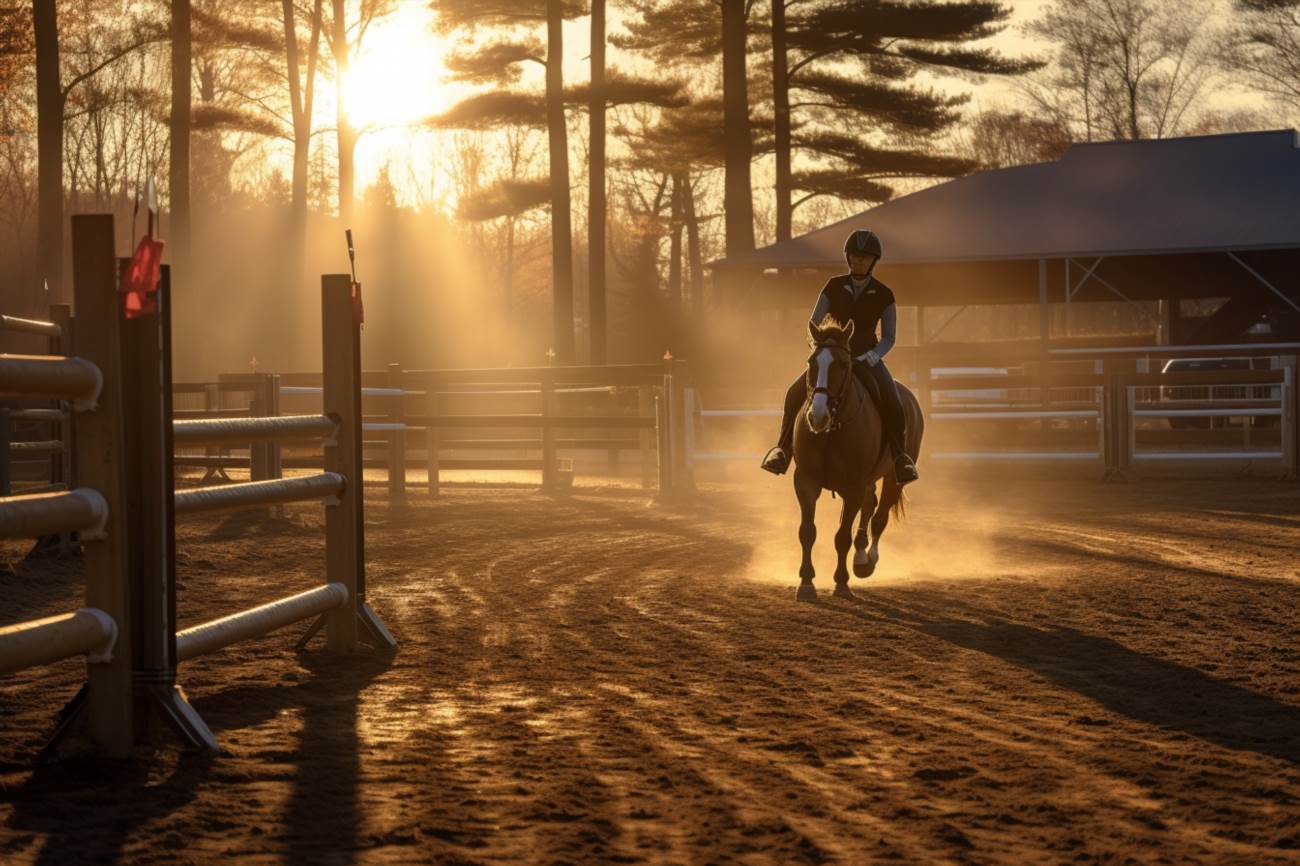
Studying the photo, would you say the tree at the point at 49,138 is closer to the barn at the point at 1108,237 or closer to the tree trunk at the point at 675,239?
the barn at the point at 1108,237

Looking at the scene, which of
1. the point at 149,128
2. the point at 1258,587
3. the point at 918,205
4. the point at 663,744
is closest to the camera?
the point at 663,744

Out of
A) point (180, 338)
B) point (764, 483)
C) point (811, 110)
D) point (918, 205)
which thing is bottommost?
point (764, 483)

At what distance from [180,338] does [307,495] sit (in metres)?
34.3

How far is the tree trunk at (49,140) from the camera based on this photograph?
30.8 meters

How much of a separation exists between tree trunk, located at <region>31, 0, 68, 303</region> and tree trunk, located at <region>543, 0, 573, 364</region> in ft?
32.7

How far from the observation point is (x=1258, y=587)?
11055 mm

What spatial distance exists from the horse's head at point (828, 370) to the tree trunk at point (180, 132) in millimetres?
26438

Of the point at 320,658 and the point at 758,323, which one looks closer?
the point at 320,658

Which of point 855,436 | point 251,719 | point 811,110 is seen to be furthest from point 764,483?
point 811,110

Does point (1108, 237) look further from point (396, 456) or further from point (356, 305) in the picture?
point (356, 305)

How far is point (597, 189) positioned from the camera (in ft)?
121

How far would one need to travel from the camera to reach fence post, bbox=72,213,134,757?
5.87 m

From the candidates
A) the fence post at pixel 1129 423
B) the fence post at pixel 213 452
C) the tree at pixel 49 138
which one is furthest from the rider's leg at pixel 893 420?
the tree at pixel 49 138

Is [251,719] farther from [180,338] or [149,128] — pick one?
[149,128]
